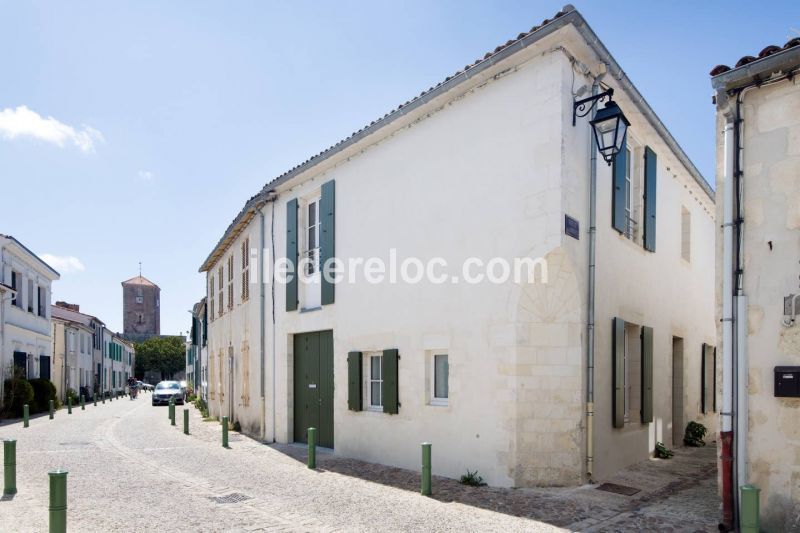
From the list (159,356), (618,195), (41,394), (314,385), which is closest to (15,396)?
(41,394)

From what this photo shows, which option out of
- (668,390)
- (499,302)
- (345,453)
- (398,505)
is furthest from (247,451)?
(668,390)

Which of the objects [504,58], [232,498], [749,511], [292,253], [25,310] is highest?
[504,58]

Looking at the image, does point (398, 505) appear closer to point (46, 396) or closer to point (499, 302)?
point (499, 302)

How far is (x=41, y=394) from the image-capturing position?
22.0m

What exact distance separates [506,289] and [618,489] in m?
2.75

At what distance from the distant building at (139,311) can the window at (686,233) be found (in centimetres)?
6920

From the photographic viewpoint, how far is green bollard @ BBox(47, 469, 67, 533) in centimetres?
483

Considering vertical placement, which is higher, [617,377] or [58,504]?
[617,377]

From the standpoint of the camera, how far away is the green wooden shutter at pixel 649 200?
9.66m

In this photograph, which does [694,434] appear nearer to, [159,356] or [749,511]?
[749,511]

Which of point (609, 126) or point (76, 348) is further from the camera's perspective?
point (76, 348)

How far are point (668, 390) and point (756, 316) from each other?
5355mm

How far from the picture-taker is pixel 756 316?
560 centimetres

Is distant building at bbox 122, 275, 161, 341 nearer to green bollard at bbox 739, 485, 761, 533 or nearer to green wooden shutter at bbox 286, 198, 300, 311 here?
green wooden shutter at bbox 286, 198, 300, 311
